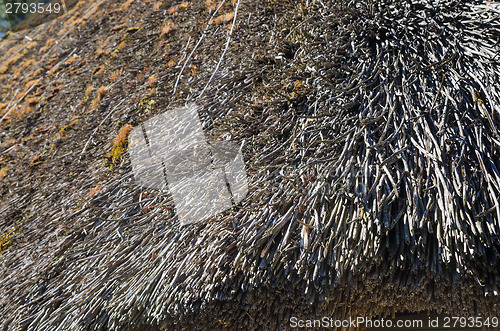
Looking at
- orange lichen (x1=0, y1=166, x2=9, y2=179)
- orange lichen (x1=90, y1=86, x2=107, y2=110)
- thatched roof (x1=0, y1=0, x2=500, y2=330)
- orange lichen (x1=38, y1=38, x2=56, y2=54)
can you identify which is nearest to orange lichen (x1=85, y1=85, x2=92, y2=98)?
orange lichen (x1=90, y1=86, x2=107, y2=110)

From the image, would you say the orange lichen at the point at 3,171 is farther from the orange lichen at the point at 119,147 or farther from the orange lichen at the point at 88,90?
the orange lichen at the point at 119,147

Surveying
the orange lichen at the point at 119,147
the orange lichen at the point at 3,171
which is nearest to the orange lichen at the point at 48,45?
the orange lichen at the point at 3,171

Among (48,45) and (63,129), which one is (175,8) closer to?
(63,129)

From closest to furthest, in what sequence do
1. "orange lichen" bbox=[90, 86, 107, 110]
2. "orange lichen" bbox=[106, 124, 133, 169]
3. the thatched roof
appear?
the thatched roof
"orange lichen" bbox=[106, 124, 133, 169]
"orange lichen" bbox=[90, 86, 107, 110]

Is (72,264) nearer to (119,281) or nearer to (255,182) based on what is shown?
(119,281)

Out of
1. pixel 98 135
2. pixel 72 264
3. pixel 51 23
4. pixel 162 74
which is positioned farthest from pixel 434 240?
pixel 51 23

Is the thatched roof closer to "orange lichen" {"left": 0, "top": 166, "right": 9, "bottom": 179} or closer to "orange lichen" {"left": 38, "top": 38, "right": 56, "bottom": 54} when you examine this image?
"orange lichen" {"left": 0, "top": 166, "right": 9, "bottom": 179}

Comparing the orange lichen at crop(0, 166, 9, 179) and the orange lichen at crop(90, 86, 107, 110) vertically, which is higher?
the orange lichen at crop(90, 86, 107, 110)

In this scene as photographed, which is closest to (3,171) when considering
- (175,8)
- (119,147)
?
(119,147)
